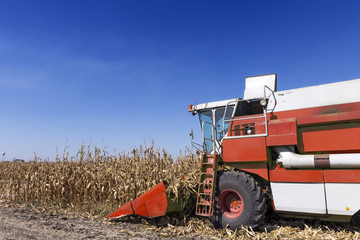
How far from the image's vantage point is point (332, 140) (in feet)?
14.9

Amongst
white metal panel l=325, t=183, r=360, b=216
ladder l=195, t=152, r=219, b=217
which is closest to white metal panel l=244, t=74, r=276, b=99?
ladder l=195, t=152, r=219, b=217

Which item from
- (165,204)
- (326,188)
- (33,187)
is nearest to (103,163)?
(33,187)

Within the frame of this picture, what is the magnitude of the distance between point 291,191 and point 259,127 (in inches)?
52.1

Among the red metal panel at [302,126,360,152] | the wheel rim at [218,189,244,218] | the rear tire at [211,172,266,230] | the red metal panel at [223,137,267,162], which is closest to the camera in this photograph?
the red metal panel at [302,126,360,152]

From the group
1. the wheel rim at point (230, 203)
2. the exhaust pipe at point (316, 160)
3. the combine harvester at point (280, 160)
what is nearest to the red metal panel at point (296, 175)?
the combine harvester at point (280, 160)

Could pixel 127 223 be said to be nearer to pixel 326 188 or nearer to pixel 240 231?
pixel 240 231

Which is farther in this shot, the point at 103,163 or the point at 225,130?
the point at 103,163

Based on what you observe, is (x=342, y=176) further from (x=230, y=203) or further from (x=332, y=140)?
(x=230, y=203)

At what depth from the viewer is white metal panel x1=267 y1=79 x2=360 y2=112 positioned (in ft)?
15.7

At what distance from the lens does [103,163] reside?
8.20 meters

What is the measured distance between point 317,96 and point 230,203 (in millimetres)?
2699

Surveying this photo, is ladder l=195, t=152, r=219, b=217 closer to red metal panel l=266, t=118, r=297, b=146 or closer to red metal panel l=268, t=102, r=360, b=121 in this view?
red metal panel l=266, t=118, r=297, b=146

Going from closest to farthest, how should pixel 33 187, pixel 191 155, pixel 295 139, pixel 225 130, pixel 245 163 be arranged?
pixel 295 139
pixel 245 163
pixel 225 130
pixel 191 155
pixel 33 187

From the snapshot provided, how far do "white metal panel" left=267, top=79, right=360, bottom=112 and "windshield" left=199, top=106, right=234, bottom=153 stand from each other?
99cm
